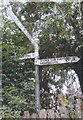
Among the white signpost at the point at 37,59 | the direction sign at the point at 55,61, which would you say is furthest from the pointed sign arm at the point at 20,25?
the direction sign at the point at 55,61

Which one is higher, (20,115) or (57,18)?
(57,18)

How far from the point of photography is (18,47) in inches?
97.7

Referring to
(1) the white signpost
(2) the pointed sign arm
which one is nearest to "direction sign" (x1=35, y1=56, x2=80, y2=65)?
(1) the white signpost

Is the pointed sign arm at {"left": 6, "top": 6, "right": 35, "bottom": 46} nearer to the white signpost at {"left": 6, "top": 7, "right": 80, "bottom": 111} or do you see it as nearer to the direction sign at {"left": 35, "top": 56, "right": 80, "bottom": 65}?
the white signpost at {"left": 6, "top": 7, "right": 80, "bottom": 111}

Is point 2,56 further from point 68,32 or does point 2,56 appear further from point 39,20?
point 68,32

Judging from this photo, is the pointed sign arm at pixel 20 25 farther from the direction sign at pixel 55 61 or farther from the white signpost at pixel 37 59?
the direction sign at pixel 55 61

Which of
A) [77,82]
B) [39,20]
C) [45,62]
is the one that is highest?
[39,20]

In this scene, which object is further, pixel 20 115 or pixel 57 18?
pixel 57 18

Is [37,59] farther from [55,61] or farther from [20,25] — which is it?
[20,25]

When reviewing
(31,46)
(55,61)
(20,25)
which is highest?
(20,25)

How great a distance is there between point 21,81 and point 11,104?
0.20 metres

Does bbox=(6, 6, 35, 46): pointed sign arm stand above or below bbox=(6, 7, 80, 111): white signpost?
above

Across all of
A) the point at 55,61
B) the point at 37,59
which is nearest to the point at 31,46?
the point at 37,59

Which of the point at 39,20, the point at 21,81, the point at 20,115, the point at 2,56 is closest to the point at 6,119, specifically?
the point at 20,115
